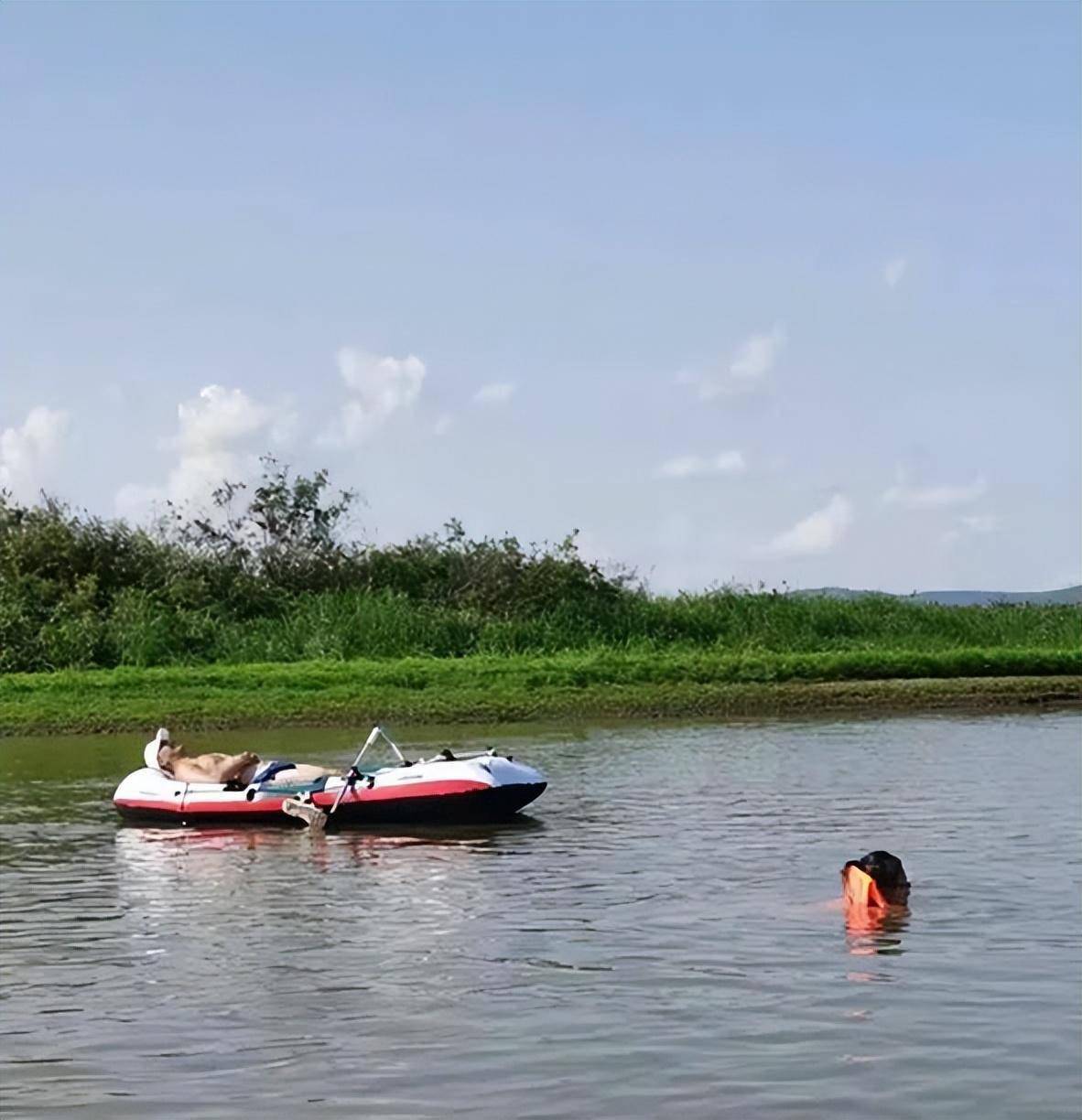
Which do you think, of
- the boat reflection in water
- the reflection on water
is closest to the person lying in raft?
the boat reflection in water

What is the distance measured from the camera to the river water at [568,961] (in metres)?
10.3

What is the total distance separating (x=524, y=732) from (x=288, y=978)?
17143mm

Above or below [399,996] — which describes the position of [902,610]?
above

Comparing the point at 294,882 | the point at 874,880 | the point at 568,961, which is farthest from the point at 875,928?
the point at 294,882

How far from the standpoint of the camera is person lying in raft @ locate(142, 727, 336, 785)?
2152 centimetres

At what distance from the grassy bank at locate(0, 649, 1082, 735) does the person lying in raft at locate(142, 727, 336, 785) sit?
8.92 metres

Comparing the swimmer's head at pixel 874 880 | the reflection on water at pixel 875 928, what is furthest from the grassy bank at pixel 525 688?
the reflection on water at pixel 875 928

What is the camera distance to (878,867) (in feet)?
47.7

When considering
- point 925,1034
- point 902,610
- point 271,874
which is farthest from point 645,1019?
point 902,610

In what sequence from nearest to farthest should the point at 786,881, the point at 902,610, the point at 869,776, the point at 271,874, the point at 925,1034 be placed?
the point at 925,1034
the point at 786,881
the point at 271,874
the point at 869,776
the point at 902,610

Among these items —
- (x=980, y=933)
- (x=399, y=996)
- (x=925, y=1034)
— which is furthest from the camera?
(x=980, y=933)

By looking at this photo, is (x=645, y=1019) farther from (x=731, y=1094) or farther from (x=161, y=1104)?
(x=161, y=1104)

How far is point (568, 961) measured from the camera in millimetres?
13406

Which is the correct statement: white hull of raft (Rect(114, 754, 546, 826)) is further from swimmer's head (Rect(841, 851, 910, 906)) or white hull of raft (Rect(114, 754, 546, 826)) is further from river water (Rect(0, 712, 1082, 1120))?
swimmer's head (Rect(841, 851, 910, 906))
